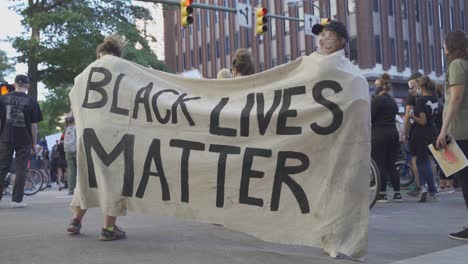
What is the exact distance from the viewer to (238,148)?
4340 mm

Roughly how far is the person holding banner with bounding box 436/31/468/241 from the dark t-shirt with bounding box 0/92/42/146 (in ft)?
18.5

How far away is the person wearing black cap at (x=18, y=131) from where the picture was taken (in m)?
8.01

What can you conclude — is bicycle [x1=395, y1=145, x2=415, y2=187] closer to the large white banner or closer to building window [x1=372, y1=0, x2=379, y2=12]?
the large white banner

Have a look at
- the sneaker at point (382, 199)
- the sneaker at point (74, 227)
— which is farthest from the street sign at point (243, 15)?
the sneaker at point (74, 227)

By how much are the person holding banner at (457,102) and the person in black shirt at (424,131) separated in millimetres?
2986

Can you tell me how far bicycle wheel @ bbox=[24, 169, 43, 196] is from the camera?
12508mm

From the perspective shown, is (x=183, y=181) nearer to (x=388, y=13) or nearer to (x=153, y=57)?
(x=153, y=57)

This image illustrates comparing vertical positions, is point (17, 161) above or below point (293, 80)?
below

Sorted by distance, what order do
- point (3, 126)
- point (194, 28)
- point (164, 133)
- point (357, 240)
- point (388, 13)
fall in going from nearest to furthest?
point (357, 240) → point (164, 133) → point (3, 126) → point (388, 13) → point (194, 28)

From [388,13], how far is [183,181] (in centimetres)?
3575

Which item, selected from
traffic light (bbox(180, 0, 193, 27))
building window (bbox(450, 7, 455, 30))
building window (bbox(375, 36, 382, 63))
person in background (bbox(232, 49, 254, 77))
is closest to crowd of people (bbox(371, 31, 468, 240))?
person in background (bbox(232, 49, 254, 77))

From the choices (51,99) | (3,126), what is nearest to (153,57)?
(51,99)

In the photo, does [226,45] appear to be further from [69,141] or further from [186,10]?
[69,141]

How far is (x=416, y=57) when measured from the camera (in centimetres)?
3969
